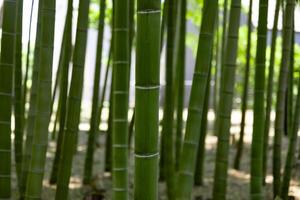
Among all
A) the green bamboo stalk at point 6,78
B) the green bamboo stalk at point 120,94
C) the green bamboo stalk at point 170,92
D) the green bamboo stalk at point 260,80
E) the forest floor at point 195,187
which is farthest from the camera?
the forest floor at point 195,187

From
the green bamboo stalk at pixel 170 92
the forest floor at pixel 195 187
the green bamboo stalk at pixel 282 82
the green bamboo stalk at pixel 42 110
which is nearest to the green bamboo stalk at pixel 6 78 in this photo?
the green bamboo stalk at pixel 42 110

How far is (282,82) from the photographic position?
2.90m

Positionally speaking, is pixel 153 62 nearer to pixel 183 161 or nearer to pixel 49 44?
pixel 183 161

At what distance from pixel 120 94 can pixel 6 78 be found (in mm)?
655

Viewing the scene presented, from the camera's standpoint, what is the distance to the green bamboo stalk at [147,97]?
1.42 meters

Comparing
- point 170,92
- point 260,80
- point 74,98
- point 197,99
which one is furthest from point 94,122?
point 197,99

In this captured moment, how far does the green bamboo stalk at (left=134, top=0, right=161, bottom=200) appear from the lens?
142cm

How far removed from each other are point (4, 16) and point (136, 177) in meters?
1.20

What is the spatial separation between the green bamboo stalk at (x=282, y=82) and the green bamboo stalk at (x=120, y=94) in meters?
1.21

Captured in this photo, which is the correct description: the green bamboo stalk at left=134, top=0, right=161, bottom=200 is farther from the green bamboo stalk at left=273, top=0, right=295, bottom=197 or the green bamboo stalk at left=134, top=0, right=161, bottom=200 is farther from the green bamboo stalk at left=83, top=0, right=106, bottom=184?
the green bamboo stalk at left=83, top=0, right=106, bottom=184

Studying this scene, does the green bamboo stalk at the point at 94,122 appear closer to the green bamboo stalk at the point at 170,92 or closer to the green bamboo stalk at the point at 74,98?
the green bamboo stalk at the point at 170,92

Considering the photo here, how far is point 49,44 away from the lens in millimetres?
2123

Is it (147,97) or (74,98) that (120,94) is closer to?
(74,98)

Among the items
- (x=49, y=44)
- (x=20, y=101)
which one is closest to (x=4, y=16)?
(x=49, y=44)
